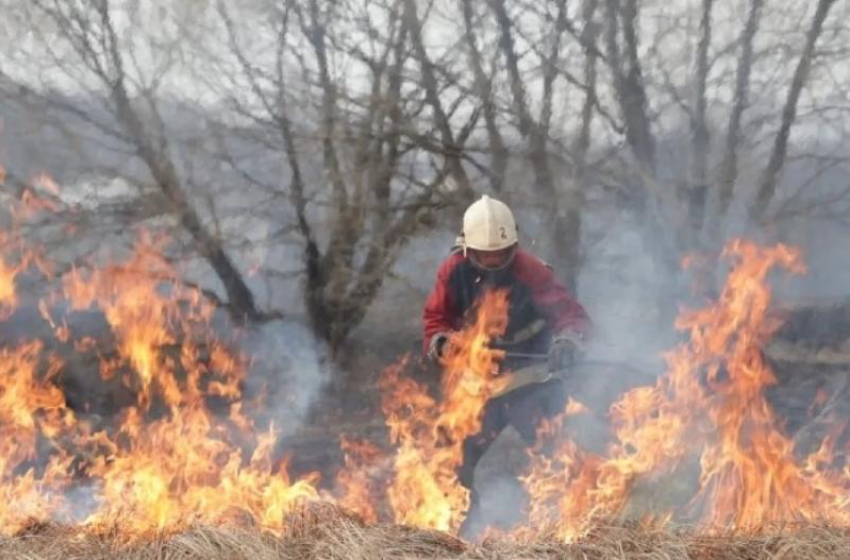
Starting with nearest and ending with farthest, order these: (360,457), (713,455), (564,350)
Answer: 1. (713,455)
2. (564,350)
3. (360,457)

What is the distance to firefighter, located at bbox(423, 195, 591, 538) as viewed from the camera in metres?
5.18

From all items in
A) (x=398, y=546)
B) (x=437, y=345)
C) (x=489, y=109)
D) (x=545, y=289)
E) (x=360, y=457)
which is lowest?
(x=360, y=457)

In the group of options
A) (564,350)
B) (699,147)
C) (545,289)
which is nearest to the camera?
(564,350)

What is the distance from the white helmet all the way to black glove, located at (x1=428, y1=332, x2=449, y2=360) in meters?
0.55

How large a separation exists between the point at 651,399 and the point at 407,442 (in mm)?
1507

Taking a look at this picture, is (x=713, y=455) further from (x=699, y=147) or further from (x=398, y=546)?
(x=699, y=147)

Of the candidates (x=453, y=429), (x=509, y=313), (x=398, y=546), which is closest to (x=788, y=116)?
(x=509, y=313)

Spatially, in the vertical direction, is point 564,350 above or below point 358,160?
below

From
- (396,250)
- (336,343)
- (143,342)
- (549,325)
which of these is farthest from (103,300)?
(549,325)

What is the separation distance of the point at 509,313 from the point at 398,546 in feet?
6.66

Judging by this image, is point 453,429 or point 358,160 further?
point 358,160

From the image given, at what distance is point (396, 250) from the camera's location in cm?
823

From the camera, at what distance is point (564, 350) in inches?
201

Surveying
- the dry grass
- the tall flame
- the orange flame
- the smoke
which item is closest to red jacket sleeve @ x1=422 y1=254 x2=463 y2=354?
the orange flame
